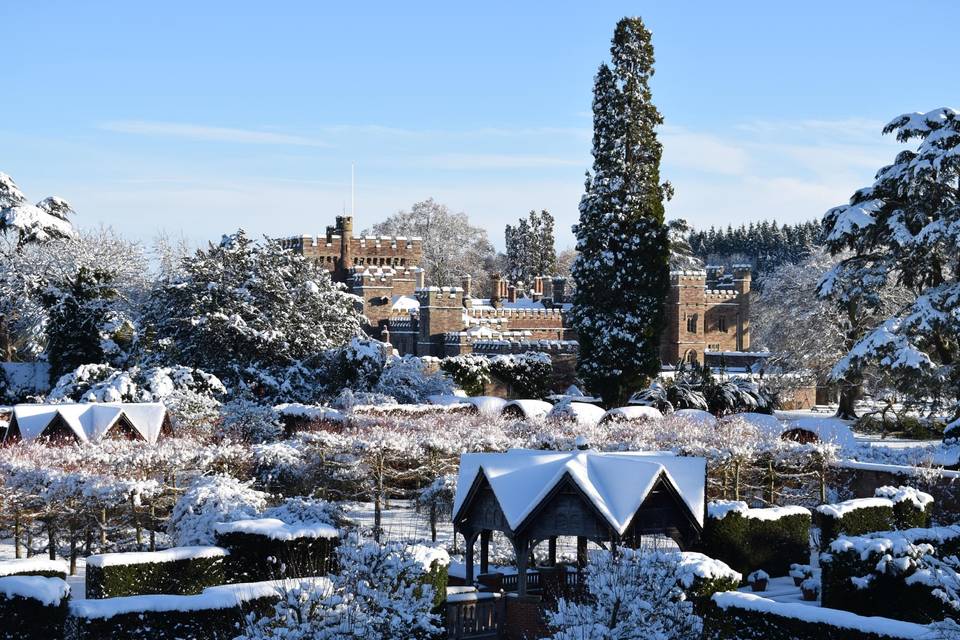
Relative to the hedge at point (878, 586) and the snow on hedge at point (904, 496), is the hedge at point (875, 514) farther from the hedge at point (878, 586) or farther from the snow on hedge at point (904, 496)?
the hedge at point (878, 586)

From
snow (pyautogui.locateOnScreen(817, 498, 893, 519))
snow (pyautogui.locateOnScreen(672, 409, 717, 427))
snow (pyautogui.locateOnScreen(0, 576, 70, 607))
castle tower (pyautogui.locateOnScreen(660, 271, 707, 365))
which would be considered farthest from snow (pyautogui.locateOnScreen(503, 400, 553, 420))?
castle tower (pyautogui.locateOnScreen(660, 271, 707, 365))

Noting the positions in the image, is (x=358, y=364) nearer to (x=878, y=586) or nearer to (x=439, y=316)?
(x=439, y=316)

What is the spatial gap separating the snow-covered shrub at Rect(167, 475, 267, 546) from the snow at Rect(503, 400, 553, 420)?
17120 mm

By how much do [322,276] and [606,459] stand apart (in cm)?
2722

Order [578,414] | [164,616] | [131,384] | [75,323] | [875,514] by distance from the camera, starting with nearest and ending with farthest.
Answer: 1. [164,616]
2. [875,514]
3. [131,384]
4. [578,414]
5. [75,323]

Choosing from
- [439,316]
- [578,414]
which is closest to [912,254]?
[578,414]

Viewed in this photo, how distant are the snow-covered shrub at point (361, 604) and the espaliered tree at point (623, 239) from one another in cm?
2608

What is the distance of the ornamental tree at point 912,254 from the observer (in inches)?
1164

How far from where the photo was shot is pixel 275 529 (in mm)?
17844

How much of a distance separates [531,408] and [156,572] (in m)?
22.1

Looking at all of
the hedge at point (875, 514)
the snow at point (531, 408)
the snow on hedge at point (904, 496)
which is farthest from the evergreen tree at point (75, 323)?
the snow on hedge at point (904, 496)

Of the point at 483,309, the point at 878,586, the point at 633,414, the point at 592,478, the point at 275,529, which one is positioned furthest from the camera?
the point at 483,309

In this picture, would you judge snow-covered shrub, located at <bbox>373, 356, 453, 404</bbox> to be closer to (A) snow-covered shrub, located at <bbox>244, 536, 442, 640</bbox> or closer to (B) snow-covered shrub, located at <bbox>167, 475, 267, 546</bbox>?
(B) snow-covered shrub, located at <bbox>167, 475, 267, 546</bbox>

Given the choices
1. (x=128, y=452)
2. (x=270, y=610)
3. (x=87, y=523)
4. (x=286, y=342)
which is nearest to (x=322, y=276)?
(x=286, y=342)
